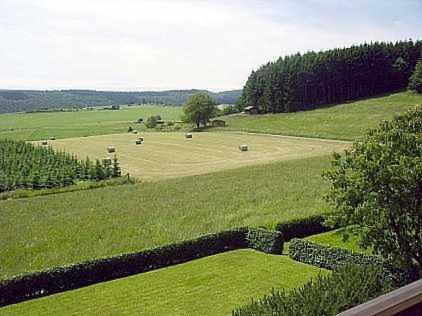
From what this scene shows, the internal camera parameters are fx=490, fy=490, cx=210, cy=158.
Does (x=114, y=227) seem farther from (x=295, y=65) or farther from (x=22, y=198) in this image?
(x=295, y=65)

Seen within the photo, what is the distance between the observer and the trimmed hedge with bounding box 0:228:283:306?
1586cm

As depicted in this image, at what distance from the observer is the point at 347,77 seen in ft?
254

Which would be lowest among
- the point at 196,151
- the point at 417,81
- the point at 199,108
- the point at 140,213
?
the point at 140,213

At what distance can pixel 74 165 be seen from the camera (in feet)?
131

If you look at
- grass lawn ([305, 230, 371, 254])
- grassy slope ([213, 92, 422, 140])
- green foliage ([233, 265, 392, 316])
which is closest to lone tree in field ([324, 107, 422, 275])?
green foliage ([233, 265, 392, 316])

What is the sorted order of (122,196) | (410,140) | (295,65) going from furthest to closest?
(295,65) → (122,196) → (410,140)

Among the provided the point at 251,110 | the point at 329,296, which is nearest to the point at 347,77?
the point at 251,110

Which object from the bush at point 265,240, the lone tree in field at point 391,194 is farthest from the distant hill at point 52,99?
the lone tree in field at point 391,194

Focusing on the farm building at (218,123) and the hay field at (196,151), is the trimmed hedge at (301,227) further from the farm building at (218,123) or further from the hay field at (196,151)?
the farm building at (218,123)

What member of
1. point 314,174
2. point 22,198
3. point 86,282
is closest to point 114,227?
point 86,282

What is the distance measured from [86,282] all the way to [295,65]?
68490 mm

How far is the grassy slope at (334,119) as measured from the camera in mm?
58250

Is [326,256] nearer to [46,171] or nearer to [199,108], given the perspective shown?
[46,171]

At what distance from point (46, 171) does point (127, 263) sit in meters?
21.7
